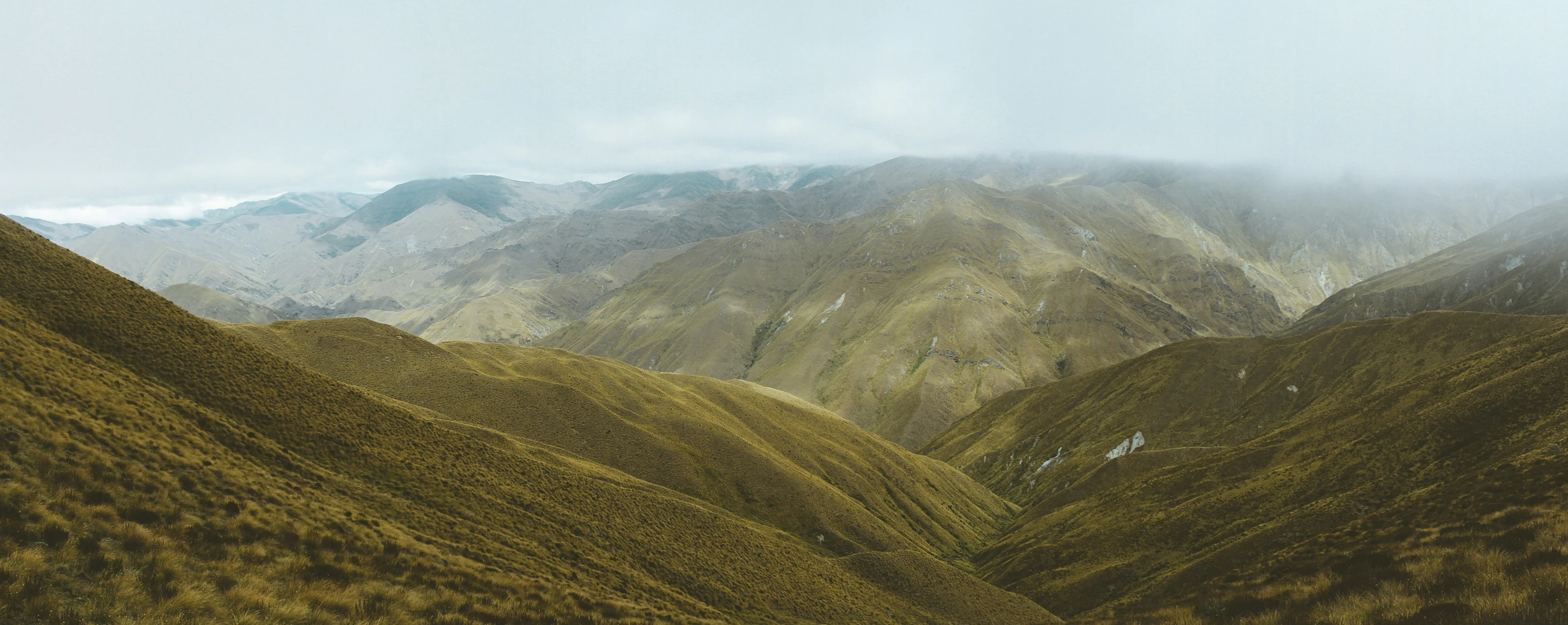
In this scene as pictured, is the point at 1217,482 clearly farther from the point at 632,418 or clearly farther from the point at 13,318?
the point at 13,318

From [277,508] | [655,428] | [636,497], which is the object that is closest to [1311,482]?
[636,497]

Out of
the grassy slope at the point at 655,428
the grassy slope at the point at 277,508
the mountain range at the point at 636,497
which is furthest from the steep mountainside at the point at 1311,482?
the grassy slope at the point at 277,508

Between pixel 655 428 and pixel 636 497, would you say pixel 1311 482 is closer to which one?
pixel 636 497

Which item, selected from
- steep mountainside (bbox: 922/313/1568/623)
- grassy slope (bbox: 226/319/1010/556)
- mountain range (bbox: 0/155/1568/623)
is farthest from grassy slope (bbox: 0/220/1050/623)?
steep mountainside (bbox: 922/313/1568/623)

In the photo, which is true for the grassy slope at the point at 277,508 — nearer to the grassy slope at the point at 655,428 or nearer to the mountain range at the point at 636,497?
the mountain range at the point at 636,497

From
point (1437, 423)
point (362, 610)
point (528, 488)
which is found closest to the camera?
point (362, 610)

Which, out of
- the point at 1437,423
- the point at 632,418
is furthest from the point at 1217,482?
the point at 632,418
